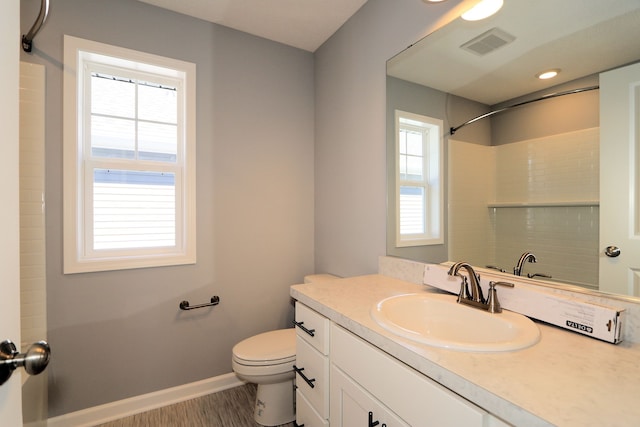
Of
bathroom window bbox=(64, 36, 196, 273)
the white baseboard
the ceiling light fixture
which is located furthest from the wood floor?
the ceiling light fixture

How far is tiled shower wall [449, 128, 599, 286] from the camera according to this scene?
0.95m

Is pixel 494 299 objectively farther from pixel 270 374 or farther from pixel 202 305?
pixel 202 305

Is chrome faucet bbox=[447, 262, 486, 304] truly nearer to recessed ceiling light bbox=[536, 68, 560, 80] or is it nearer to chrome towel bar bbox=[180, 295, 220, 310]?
recessed ceiling light bbox=[536, 68, 560, 80]

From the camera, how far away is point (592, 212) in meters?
Answer: 0.94

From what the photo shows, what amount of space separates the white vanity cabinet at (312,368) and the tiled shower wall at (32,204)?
1449mm

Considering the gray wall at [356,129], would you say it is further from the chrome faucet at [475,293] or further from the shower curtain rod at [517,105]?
the chrome faucet at [475,293]

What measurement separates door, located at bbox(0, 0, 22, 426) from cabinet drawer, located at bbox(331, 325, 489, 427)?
86 centimetres

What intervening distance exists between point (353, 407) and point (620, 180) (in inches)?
43.5

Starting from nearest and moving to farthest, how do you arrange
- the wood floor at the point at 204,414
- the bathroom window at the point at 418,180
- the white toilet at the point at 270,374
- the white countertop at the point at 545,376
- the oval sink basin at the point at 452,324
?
1. the white countertop at the point at 545,376
2. the oval sink basin at the point at 452,324
3. the bathroom window at the point at 418,180
4. the white toilet at the point at 270,374
5. the wood floor at the point at 204,414

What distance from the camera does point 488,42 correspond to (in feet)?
4.04

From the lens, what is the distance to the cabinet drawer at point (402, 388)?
2.17ft

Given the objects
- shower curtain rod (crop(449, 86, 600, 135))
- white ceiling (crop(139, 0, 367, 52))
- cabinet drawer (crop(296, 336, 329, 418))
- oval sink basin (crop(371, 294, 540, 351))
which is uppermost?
white ceiling (crop(139, 0, 367, 52))

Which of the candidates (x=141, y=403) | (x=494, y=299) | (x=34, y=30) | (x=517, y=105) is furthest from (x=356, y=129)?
(x=141, y=403)

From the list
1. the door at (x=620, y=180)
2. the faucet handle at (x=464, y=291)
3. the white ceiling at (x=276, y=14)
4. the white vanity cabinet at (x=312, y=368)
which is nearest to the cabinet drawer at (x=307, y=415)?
the white vanity cabinet at (x=312, y=368)
